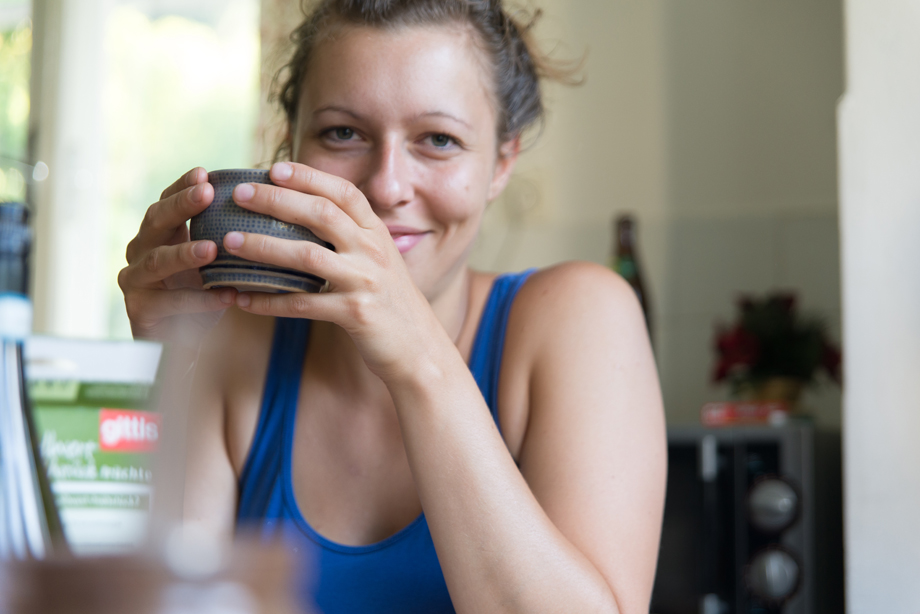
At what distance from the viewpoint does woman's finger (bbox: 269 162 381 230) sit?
0.54m

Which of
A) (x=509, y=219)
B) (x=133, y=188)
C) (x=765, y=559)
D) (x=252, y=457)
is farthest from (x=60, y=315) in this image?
(x=765, y=559)

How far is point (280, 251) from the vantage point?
52cm

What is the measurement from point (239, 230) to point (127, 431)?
0.24 m

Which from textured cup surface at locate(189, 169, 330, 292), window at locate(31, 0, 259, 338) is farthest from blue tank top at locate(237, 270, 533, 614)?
window at locate(31, 0, 259, 338)

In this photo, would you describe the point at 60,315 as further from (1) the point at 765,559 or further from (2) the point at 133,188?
(1) the point at 765,559

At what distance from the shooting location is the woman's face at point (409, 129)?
2.73 feet

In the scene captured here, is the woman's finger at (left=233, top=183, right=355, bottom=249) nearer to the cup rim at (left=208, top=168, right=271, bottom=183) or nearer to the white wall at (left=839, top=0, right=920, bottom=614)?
the cup rim at (left=208, top=168, right=271, bottom=183)

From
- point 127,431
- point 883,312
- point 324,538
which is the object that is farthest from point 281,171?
point 883,312

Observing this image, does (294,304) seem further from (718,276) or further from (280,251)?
(718,276)

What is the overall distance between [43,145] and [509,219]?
174 cm

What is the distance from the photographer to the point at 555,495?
80 cm

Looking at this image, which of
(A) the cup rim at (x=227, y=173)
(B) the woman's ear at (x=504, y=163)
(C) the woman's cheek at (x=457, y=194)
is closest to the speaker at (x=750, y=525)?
(B) the woman's ear at (x=504, y=163)

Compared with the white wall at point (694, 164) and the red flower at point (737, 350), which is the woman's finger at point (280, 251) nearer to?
the red flower at point (737, 350)

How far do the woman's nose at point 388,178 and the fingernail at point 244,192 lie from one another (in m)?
0.30
